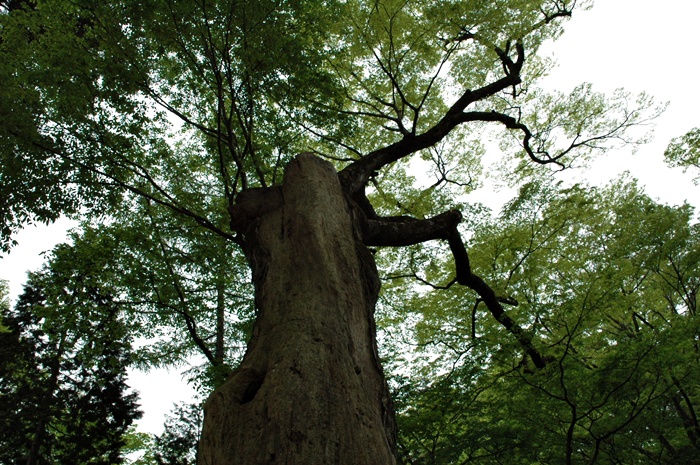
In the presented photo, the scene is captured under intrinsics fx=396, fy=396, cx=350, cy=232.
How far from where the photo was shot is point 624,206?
459 inches

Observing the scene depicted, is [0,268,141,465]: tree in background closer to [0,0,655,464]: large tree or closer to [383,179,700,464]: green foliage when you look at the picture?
[0,0,655,464]: large tree

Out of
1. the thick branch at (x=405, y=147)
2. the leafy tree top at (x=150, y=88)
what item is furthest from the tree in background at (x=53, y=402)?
the thick branch at (x=405, y=147)

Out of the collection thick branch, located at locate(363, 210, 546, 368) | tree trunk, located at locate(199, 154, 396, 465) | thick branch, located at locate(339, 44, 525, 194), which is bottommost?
tree trunk, located at locate(199, 154, 396, 465)

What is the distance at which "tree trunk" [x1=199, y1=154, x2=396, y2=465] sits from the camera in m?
1.46

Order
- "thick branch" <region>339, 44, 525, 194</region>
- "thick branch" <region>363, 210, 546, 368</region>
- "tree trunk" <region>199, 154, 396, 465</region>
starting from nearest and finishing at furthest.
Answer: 1. "tree trunk" <region>199, 154, 396, 465</region>
2. "thick branch" <region>363, 210, 546, 368</region>
3. "thick branch" <region>339, 44, 525, 194</region>

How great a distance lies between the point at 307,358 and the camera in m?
1.73

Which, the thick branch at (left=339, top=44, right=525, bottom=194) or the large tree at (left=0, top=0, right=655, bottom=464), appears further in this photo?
the thick branch at (left=339, top=44, right=525, bottom=194)

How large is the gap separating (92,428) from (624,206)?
16447 mm

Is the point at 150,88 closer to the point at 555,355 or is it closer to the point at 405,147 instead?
the point at 405,147

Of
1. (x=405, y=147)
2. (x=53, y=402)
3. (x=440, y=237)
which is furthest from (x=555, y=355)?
(x=53, y=402)

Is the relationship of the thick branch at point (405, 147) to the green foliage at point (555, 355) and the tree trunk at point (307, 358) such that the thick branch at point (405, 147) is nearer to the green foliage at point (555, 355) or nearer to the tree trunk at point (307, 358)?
the tree trunk at point (307, 358)

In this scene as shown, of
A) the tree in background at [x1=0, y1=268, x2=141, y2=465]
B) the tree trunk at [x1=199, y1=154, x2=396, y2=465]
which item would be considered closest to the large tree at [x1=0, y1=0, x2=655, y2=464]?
the tree trunk at [x1=199, y1=154, x2=396, y2=465]

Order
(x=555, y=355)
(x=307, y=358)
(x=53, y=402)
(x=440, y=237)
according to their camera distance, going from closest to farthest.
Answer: (x=307, y=358) → (x=440, y=237) → (x=555, y=355) → (x=53, y=402)

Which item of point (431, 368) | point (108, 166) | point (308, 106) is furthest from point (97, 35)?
point (431, 368)
